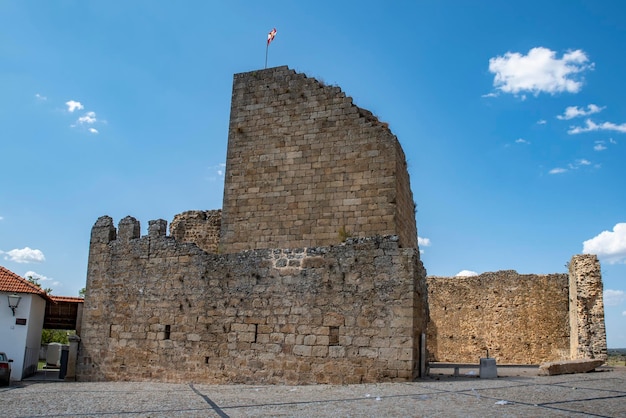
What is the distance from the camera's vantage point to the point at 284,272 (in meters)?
11.8

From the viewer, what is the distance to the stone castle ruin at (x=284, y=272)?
10.8m

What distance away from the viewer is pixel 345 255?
36.8 feet

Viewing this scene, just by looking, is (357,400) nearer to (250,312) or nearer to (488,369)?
(488,369)

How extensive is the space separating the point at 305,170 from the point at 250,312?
16.5ft

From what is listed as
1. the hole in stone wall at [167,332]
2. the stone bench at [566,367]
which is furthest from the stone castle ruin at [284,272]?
the stone bench at [566,367]

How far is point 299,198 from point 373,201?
215 cm

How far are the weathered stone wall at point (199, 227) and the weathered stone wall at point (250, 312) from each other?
5.14 meters

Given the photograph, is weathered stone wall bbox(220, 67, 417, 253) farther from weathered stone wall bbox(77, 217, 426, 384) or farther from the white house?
the white house

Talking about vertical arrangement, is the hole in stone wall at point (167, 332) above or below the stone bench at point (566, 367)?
above

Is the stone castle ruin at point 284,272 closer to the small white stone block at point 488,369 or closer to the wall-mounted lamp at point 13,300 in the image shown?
the small white stone block at point 488,369

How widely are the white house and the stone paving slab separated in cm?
577

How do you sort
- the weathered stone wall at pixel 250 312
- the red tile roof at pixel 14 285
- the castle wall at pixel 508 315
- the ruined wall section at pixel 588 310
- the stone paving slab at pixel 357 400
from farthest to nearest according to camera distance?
the castle wall at pixel 508 315 → the ruined wall section at pixel 588 310 → the red tile roof at pixel 14 285 → the weathered stone wall at pixel 250 312 → the stone paving slab at pixel 357 400

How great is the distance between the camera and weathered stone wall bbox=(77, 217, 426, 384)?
34.9 feet

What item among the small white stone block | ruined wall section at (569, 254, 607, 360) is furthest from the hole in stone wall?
ruined wall section at (569, 254, 607, 360)
